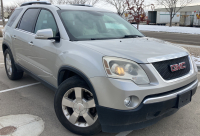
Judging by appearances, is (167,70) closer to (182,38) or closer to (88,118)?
(88,118)

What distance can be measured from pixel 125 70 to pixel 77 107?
851mm

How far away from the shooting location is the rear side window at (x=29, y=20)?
4.04 meters

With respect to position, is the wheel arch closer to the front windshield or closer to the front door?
the front door

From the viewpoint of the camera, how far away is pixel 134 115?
7.54ft

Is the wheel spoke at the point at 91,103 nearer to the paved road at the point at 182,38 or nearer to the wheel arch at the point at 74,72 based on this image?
the wheel arch at the point at 74,72

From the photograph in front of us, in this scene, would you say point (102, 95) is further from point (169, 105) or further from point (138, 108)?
point (169, 105)

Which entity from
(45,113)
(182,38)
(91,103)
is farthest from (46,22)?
(182,38)

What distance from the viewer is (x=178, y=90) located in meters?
2.57

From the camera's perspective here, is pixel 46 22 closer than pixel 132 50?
No

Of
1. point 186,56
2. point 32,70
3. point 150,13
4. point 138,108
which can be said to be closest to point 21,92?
point 32,70

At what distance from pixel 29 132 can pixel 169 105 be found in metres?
1.94

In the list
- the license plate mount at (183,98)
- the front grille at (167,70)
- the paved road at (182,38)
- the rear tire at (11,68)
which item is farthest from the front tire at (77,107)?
the paved road at (182,38)

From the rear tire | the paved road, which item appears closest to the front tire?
the rear tire

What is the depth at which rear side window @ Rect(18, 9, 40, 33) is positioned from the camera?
4.04m
